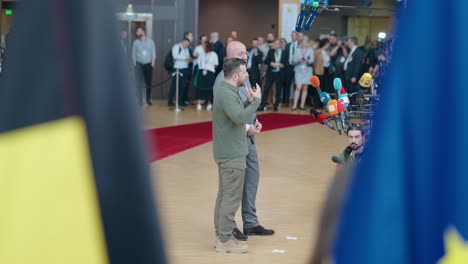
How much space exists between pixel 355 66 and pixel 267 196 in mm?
11151

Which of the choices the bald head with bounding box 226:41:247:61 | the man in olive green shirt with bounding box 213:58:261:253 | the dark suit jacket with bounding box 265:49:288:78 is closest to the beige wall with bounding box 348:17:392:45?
the dark suit jacket with bounding box 265:49:288:78

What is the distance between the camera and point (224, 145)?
6.98m

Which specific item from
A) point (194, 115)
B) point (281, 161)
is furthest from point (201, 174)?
point (194, 115)

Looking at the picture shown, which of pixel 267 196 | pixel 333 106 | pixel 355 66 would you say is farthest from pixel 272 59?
pixel 333 106

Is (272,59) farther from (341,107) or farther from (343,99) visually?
(341,107)

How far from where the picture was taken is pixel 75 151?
5.10ft

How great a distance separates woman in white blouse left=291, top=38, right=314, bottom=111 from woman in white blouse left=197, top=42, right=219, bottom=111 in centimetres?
207

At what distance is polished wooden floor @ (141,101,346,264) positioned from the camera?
23.3 feet

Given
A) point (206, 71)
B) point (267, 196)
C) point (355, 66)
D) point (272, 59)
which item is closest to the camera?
point (267, 196)

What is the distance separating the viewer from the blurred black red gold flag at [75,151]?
5.05 ft

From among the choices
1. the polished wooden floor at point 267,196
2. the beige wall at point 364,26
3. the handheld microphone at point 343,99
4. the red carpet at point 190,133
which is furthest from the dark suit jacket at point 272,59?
the handheld microphone at point 343,99

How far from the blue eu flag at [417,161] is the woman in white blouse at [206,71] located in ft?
64.8

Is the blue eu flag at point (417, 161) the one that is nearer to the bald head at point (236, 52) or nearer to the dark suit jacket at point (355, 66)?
the bald head at point (236, 52)

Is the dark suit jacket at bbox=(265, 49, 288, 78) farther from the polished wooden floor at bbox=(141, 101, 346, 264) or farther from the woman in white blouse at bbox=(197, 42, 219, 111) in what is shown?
the polished wooden floor at bbox=(141, 101, 346, 264)
